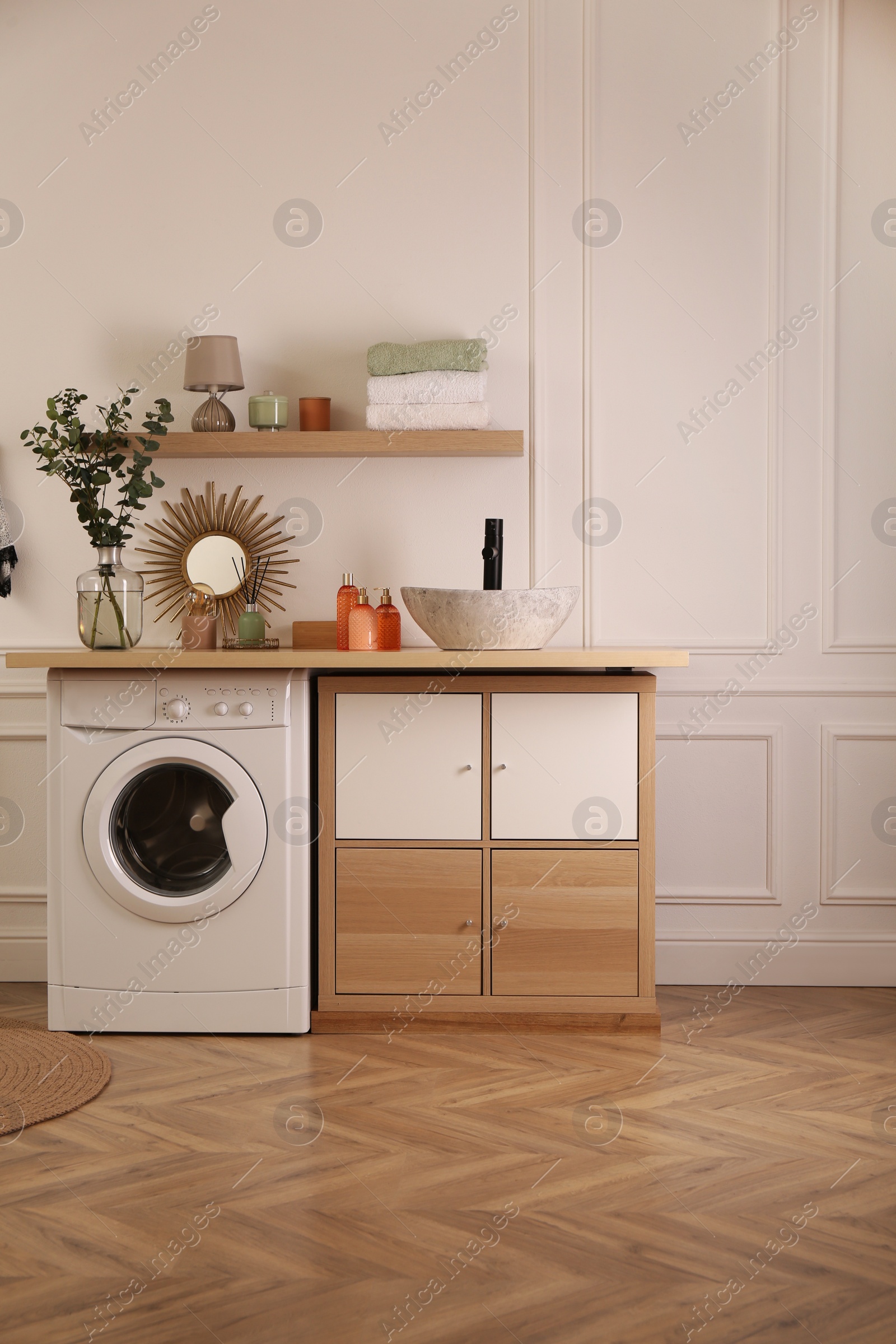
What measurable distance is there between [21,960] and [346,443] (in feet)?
5.96

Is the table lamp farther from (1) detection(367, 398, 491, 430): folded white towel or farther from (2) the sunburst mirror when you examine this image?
(1) detection(367, 398, 491, 430): folded white towel

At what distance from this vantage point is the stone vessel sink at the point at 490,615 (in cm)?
248

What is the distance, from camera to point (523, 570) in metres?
2.99

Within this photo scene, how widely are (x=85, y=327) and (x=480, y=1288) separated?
107 inches

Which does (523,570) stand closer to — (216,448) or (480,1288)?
(216,448)

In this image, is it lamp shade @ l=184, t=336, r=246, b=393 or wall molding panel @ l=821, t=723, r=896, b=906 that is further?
wall molding panel @ l=821, t=723, r=896, b=906

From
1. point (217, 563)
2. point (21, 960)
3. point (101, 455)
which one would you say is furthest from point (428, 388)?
point (21, 960)

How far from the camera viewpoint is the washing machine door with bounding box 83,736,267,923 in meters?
2.44

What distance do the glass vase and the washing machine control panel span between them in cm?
27

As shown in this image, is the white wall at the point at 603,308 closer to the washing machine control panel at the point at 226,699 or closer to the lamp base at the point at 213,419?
the lamp base at the point at 213,419

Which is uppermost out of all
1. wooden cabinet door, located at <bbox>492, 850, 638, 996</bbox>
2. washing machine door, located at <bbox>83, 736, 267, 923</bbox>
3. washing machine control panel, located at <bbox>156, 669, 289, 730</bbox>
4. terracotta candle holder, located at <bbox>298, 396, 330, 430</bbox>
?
terracotta candle holder, located at <bbox>298, 396, 330, 430</bbox>

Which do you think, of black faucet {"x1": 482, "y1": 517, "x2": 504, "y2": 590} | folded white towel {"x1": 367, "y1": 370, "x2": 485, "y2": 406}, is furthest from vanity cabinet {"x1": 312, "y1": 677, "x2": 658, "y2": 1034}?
folded white towel {"x1": 367, "y1": 370, "x2": 485, "y2": 406}

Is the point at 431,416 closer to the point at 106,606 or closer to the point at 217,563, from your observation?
the point at 217,563

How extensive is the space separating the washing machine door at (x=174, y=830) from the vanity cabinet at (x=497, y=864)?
0.22m
